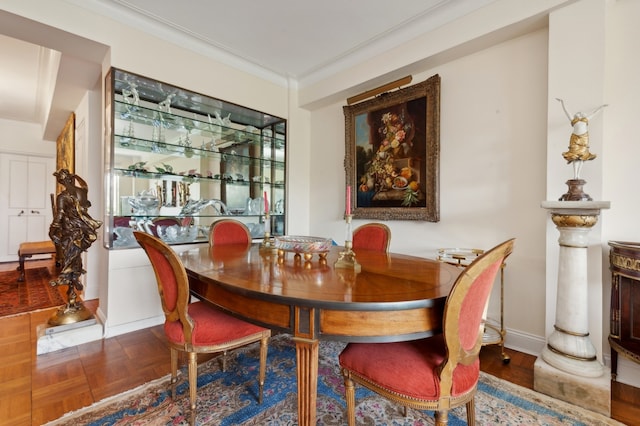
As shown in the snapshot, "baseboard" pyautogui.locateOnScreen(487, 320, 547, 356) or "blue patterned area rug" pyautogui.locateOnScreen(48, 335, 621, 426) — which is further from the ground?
"baseboard" pyautogui.locateOnScreen(487, 320, 547, 356)

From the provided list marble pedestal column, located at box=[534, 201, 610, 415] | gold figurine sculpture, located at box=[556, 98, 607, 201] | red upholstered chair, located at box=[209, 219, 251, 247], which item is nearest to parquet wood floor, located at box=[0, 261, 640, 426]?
marble pedestal column, located at box=[534, 201, 610, 415]

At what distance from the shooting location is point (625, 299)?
5.67 feet

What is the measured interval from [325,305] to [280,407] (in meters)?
0.99

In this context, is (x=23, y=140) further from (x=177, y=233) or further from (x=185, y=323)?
(x=185, y=323)

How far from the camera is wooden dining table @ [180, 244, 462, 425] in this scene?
1.01 metres

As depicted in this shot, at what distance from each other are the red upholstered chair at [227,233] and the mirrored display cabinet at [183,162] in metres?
0.39

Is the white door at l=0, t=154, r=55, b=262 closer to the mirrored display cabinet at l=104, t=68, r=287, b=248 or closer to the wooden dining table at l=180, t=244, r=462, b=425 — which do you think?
the mirrored display cabinet at l=104, t=68, r=287, b=248

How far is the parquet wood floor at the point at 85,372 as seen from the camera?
160 cm

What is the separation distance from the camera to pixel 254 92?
363cm

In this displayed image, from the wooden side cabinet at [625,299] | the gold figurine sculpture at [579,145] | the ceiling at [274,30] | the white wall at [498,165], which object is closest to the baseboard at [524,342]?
the white wall at [498,165]

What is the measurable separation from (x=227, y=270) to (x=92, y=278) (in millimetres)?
3272

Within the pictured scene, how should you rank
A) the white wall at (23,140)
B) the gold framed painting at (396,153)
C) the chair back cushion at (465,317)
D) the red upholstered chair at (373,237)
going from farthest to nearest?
the white wall at (23,140) → the gold framed painting at (396,153) → the red upholstered chair at (373,237) → the chair back cushion at (465,317)

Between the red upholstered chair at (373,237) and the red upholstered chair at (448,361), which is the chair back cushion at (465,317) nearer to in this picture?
the red upholstered chair at (448,361)

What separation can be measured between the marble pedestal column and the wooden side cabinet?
16 cm
